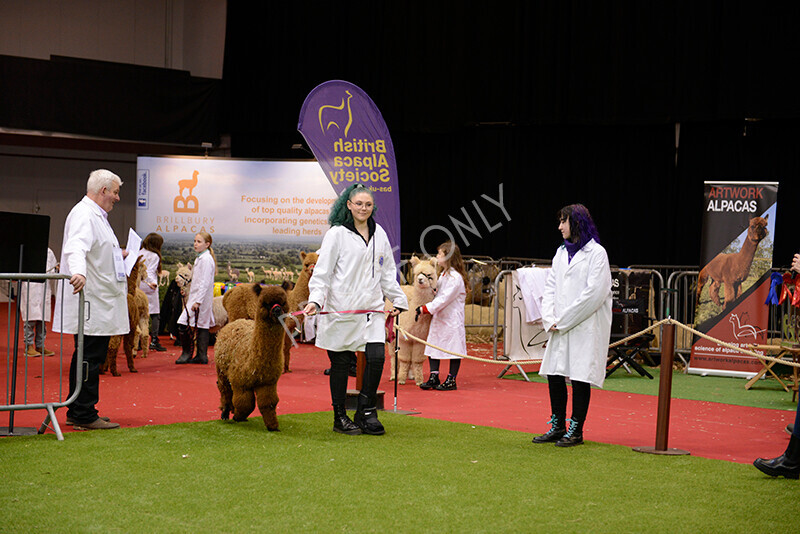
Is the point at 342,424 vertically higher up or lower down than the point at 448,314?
lower down

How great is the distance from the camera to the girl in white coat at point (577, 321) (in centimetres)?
561

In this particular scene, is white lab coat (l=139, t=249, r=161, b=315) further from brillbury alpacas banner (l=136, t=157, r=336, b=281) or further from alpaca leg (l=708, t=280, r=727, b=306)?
alpaca leg (l=708, t=280, r=727, b=306)

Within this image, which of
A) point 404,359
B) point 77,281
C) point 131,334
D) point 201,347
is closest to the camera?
point 77,281

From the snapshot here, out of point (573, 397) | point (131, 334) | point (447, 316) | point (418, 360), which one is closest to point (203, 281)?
point (131, 334)

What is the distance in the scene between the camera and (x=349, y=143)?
308 inches

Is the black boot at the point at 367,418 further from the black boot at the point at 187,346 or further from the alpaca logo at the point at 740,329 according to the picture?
the alpaca logo at the point at 740,329

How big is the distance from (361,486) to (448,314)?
462 centimetres

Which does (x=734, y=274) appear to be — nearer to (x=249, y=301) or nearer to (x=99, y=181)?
(x=249, y=301)

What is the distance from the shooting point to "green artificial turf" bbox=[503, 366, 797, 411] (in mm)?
8430

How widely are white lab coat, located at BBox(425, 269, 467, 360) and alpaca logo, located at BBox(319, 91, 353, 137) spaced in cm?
204

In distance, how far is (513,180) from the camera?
15734 mm

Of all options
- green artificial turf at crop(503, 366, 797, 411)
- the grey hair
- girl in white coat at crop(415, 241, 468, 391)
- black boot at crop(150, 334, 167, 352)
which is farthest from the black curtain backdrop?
the grey hair

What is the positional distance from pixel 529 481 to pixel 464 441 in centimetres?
119

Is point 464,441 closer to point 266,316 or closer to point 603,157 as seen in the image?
point 266,316
